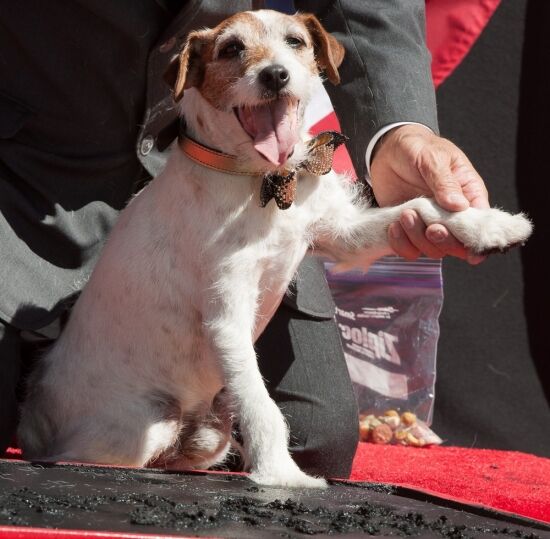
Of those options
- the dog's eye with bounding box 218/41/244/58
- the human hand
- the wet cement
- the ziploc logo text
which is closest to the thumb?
the human hand

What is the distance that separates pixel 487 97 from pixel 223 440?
1.81 metres

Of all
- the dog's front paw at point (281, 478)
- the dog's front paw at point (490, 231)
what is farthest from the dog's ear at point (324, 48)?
the dog's front paw at point (281, 478)

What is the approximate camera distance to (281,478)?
161 centimetres

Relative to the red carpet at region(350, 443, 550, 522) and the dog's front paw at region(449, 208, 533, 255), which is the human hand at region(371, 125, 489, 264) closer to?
the dog's front paw at region(449, 208, 533, 255)

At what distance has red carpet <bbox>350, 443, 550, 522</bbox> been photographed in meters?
2.14

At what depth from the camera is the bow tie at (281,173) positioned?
1702 mm

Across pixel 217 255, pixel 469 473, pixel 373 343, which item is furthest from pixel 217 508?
pixel 373 343

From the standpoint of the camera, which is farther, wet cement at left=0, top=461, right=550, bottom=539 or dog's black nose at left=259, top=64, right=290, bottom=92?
dog's black nose at left=259, top=64, right=290, bottom=92

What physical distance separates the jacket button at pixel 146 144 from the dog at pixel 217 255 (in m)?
0.23

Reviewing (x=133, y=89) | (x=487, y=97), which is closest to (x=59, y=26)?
(x=133, y=89)

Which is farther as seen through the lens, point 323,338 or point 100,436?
point 323,338

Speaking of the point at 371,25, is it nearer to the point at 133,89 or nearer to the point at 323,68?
the point at 323,68

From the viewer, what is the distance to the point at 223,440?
194 cm

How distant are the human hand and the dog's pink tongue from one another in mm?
253
